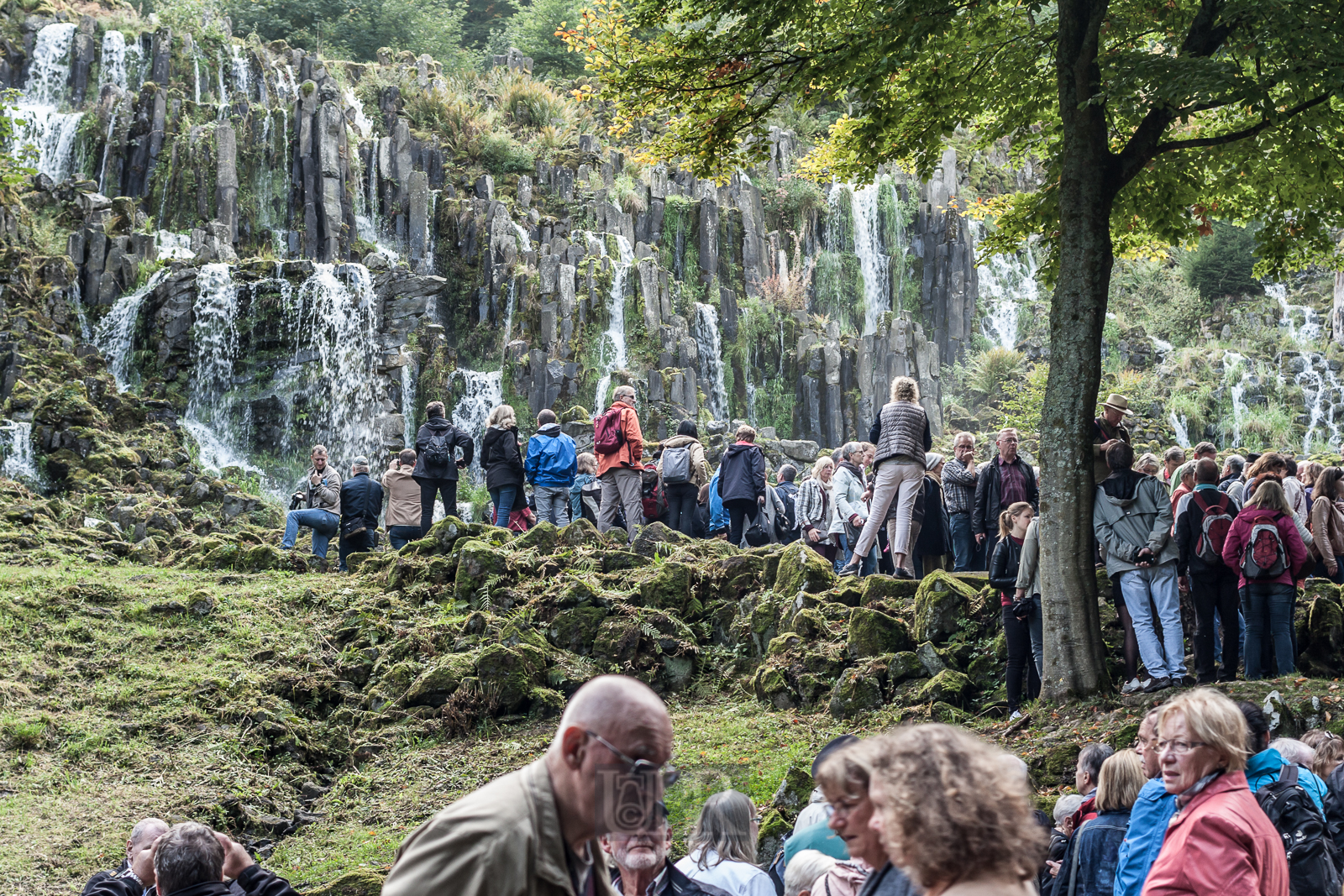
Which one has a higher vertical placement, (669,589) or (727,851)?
(669,589)

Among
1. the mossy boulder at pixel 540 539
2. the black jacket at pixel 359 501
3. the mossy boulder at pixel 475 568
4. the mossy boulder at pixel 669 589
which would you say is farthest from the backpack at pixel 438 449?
the mossy boulder at pixel 669 589

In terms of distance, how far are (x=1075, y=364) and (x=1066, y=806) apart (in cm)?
444

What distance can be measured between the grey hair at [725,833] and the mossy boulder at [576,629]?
291 inches

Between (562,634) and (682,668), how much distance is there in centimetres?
131

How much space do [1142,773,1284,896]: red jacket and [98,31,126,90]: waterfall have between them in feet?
125

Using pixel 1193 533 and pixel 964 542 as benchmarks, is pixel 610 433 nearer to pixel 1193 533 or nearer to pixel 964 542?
pixel 964 542

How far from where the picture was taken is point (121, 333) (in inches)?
1006

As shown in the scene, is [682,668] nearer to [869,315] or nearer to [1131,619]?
[1131,619]

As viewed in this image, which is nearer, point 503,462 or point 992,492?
point 992,492

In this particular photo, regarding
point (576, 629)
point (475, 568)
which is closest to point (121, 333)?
point (475, 568)

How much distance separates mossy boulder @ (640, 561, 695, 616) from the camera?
12891 mm

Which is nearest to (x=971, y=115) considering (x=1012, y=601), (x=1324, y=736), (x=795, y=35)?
(x=795, y=35)

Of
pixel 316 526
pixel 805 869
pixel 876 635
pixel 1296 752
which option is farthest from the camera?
pixel 316 526

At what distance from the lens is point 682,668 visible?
12156mm
